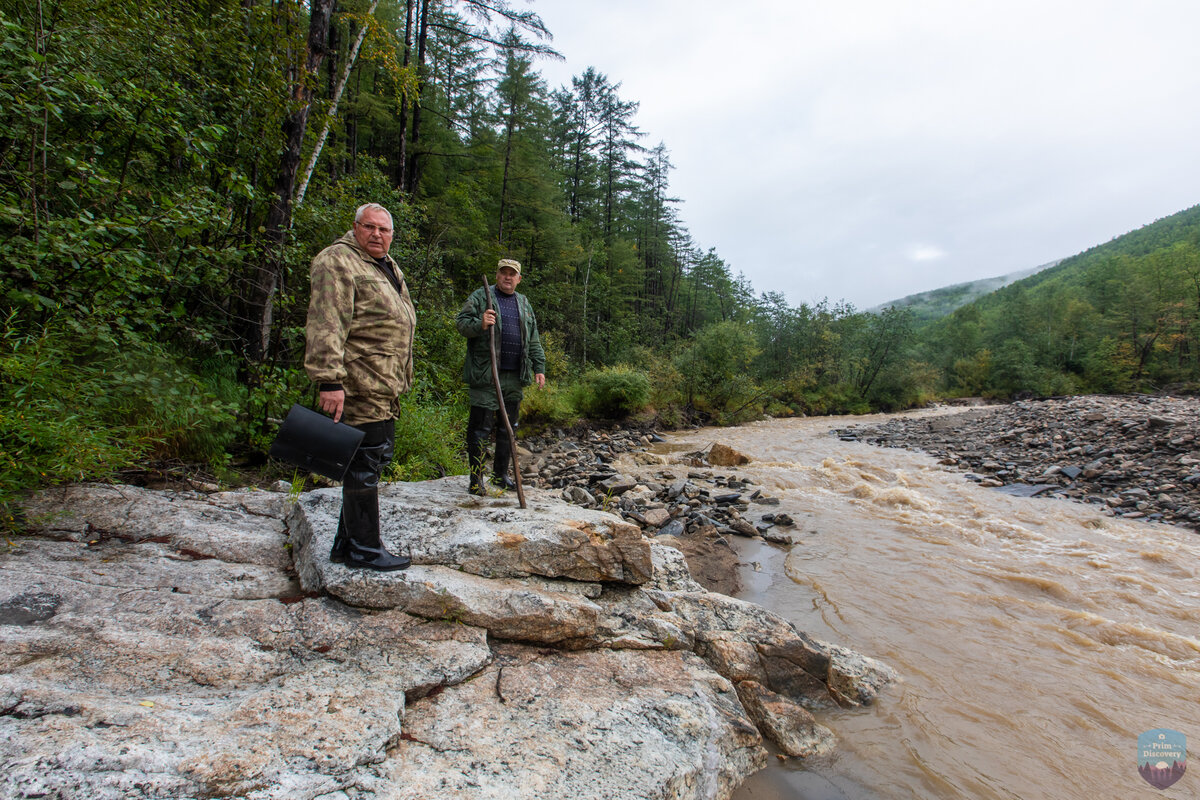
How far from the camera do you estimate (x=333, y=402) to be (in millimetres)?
2531

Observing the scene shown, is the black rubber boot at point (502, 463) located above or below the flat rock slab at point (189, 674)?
above

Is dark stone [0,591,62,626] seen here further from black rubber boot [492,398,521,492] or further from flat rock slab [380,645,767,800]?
black rubber boot [492,398,521,492]

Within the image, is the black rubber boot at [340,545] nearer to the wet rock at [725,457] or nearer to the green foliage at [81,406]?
the green foliage at [81,406]

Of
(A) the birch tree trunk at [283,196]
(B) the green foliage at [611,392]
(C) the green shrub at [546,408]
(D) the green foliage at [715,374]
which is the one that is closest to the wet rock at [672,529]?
(A) the birch tree trunk at [283,196]

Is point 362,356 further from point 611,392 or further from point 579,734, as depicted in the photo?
point 611,392

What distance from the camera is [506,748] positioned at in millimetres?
1992

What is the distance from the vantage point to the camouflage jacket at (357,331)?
8.35ft

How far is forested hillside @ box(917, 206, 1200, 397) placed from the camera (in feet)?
123

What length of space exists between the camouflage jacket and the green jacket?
1168mm

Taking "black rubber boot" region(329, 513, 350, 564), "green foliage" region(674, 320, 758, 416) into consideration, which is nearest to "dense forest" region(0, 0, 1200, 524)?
"black rubber boot" region(329, 513, 350, 564)

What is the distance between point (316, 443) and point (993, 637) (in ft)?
17.9

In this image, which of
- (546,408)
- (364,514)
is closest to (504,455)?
(364,514)

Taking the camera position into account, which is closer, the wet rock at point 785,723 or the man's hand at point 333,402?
the man's hand at point 333,402

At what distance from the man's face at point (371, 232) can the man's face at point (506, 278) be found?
56.8 inches
